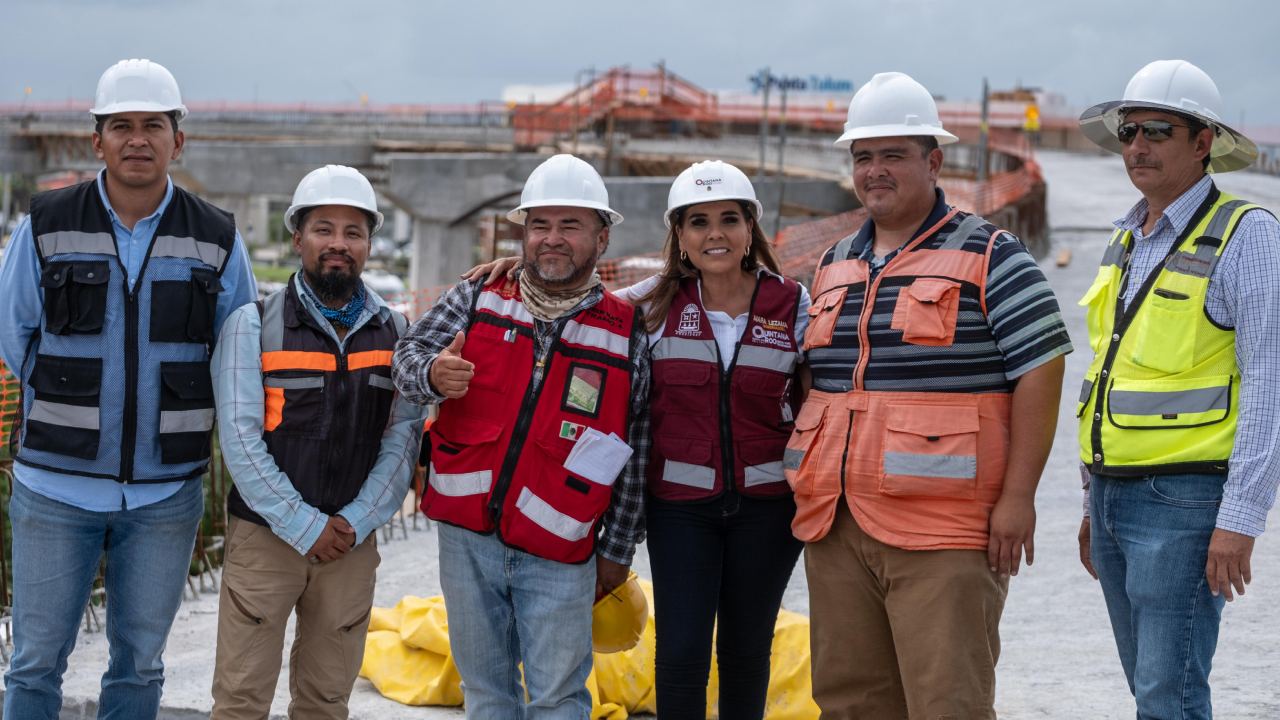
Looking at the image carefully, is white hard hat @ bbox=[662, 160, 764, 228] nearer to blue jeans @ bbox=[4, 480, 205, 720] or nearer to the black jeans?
the black jeans

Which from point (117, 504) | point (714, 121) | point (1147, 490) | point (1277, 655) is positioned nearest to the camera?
point (1147, 490)

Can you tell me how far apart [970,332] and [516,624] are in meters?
1.79

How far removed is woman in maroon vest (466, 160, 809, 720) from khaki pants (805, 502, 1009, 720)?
258 mm

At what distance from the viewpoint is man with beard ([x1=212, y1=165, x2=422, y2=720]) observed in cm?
403

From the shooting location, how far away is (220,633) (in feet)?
13.4

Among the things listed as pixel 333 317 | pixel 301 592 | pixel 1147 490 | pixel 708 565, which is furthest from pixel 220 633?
pixel 1147 490

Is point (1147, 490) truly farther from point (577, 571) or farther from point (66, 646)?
point (66, 646)

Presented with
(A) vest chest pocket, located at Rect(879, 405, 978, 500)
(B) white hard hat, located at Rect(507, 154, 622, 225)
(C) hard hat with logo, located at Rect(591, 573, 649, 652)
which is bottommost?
(C) hard hat with logo, located at Rect(591, 573, 649, 652)

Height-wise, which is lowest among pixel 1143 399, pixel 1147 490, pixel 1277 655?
pixel 1277 655

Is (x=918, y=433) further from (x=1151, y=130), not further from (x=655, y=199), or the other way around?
(x=655, y=199)

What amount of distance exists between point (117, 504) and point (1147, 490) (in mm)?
3242

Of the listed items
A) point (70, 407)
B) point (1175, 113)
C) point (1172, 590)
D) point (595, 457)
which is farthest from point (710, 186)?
point (70, 407)

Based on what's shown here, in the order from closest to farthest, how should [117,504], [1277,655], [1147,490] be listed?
1. [1147,490]
2. [117,504]
3. [1277,655]

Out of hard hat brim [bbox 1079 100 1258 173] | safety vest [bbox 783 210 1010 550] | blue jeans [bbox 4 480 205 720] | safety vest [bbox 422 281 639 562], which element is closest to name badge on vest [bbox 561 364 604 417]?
safety vest [bbox 422 281 639 562]
